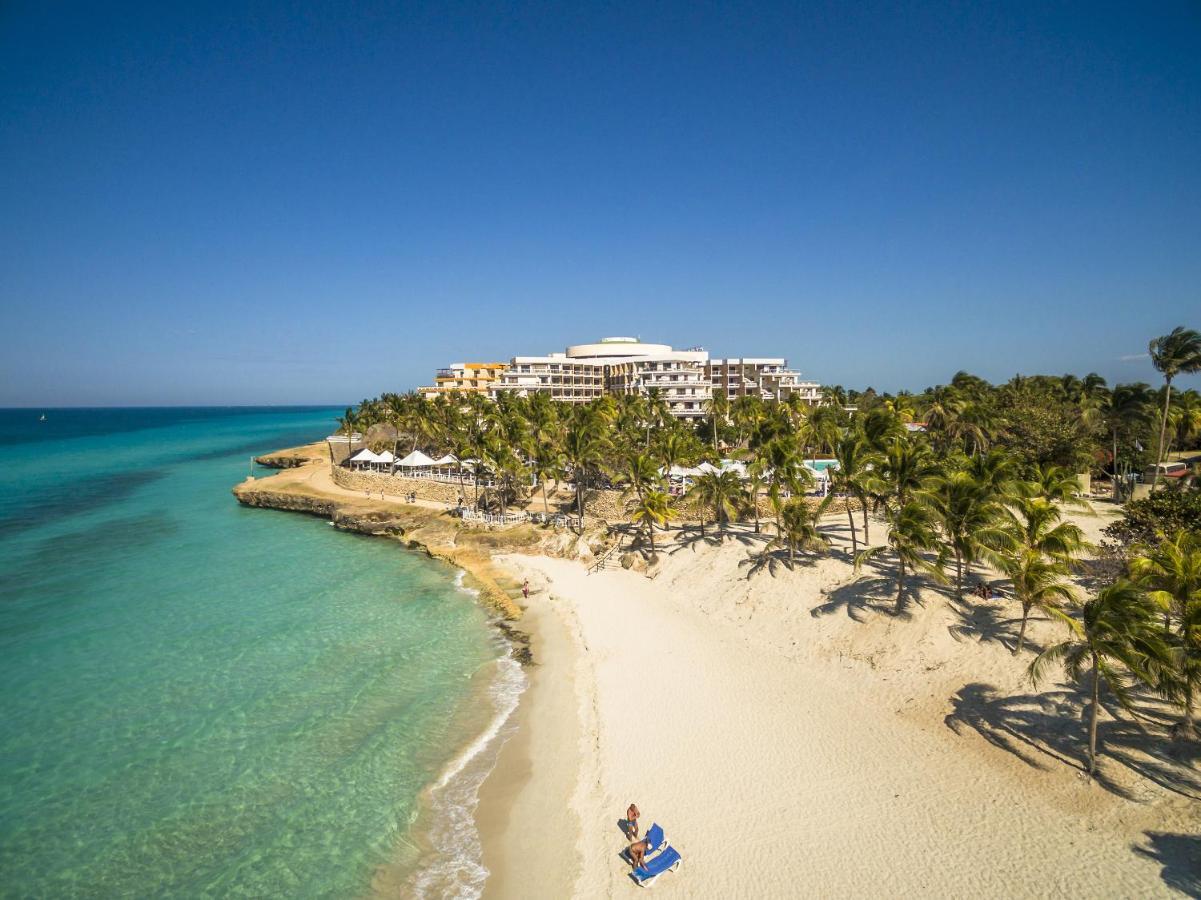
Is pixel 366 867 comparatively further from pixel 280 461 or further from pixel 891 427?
pixel 280 461

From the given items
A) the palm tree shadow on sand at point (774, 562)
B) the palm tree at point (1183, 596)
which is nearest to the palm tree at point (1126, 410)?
the palm tree shadow on sand at point (774, 562)

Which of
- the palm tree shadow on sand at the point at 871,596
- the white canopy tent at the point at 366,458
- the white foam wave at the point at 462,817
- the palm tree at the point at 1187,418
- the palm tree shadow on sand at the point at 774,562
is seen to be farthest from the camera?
the white canopy tent at the point at 366,458

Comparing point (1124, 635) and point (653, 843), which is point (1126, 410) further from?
point (653, 843)

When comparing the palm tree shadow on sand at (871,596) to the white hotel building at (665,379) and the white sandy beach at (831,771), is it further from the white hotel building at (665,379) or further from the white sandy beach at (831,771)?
the white hotel building at (665,379)

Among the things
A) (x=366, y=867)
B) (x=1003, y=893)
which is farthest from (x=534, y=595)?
(x=1003, y=893)

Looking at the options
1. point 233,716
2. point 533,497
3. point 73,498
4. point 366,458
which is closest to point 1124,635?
point 233,716

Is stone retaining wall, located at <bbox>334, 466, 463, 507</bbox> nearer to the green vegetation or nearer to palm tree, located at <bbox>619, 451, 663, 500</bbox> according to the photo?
the green vegetation

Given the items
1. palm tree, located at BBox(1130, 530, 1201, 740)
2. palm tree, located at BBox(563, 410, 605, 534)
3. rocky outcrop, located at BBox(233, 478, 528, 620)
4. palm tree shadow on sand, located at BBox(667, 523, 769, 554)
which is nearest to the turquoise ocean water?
rocky outcrop, located at BBox(233, 478, 528, 620)
